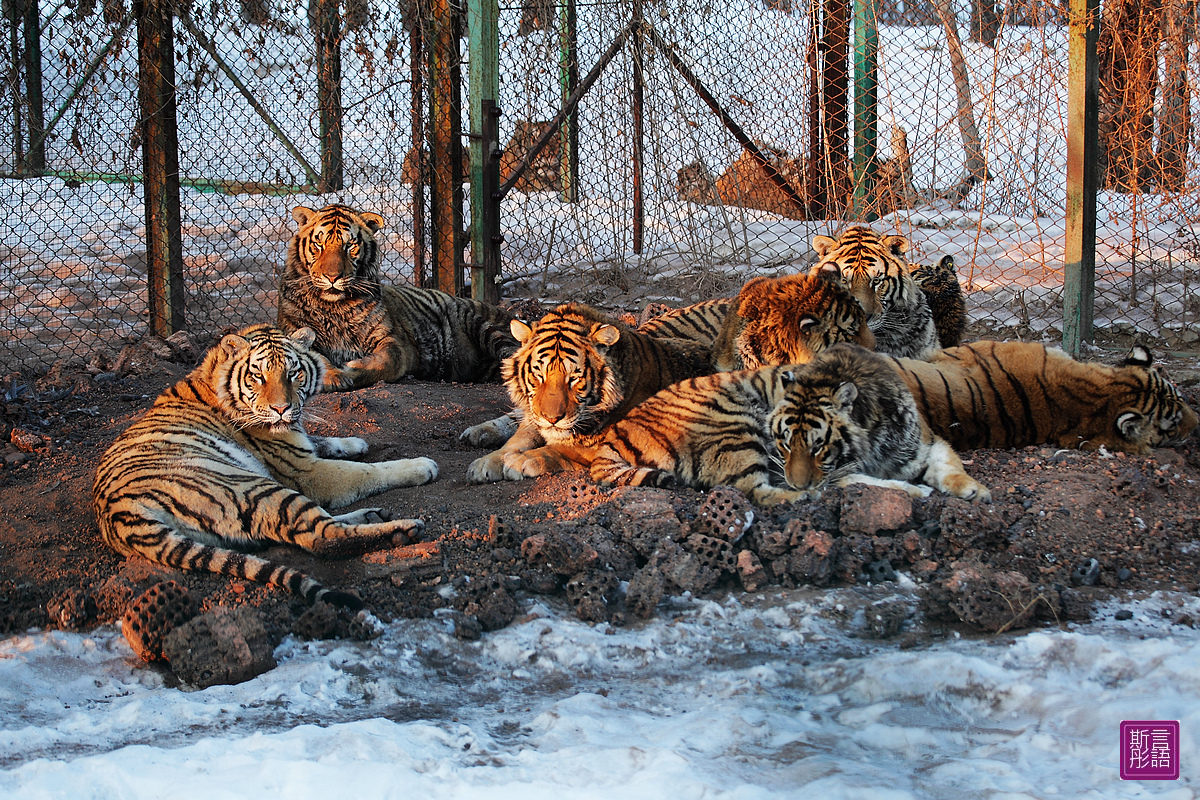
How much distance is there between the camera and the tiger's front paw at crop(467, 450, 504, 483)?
15.3 ft

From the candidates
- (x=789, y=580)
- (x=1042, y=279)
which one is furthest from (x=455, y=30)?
(x=789, y=580)

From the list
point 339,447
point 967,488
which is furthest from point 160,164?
point 967,488

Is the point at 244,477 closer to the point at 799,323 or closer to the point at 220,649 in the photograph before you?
the point at 220,649

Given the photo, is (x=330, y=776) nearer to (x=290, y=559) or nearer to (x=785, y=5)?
(x=290, y=559)

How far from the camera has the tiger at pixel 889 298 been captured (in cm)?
591

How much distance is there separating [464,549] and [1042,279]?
601 cm

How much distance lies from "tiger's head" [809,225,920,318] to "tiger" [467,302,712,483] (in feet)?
4.95

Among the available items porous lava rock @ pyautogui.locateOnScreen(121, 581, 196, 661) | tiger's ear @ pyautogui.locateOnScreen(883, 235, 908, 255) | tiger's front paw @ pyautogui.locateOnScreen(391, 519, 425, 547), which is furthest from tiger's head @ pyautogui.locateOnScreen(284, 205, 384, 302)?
porous lava rock @ pyautogui.locateOnScreen(121, 581, 196, 661)

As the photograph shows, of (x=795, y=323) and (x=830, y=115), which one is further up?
(x=830, y=115)

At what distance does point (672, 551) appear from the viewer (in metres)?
3.80

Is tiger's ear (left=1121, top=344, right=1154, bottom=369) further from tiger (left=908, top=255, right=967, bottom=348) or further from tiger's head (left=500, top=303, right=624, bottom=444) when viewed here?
tiger's head (left=500, top=303, right=624, bottom=444)

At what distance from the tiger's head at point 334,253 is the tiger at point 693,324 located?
6.30 feet

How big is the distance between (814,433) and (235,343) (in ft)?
8.45

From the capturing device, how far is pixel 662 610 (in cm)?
358
